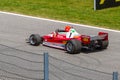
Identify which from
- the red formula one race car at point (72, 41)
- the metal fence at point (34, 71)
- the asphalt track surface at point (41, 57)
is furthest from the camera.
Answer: the red formula one race car at point (72, 41)

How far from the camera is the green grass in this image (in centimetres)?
2250

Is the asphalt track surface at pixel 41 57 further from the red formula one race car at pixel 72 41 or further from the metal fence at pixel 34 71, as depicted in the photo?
the red formula one race car at pixel 72 41

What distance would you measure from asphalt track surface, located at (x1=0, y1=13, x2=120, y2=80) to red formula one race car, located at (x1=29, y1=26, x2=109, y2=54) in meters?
0.21

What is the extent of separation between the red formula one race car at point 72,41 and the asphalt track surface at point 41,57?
209 millimetres

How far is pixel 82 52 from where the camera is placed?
16.7 metres

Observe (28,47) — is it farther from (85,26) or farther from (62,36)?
(85,26)

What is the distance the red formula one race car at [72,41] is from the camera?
53.8ft

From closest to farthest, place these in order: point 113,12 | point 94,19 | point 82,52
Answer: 1. point 82,52
2. point 94,19
3. point 113,12

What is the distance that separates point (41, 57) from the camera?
14070 millimetres

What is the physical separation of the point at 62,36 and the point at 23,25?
4760 millimetres

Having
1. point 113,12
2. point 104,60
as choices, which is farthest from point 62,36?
point 113,12

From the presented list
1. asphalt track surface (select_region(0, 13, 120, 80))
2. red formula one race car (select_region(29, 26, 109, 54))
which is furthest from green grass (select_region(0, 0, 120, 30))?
red formula one race car (select_region(29, 26, 109, 54))

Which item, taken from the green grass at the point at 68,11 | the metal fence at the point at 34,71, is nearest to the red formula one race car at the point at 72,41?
the metal fence at the point at 34,71

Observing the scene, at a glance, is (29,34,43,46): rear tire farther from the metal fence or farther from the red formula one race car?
the metal fence
